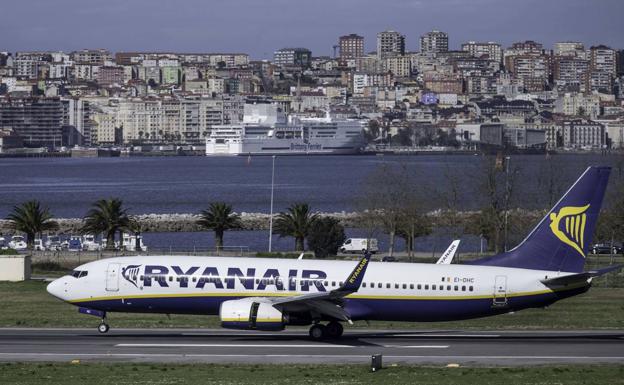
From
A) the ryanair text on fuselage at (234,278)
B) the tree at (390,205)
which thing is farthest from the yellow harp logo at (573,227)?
the tree at (390,205)

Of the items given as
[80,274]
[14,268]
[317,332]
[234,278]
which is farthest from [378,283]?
[14,268]

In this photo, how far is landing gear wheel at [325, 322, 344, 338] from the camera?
146 ft

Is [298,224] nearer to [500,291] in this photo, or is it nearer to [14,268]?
[14,268]

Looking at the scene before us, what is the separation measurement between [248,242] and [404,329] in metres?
71.4

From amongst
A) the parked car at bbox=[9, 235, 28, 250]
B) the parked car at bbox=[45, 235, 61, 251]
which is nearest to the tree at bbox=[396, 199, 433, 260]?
the parked car at bbox=[45, 235, 61, 251]

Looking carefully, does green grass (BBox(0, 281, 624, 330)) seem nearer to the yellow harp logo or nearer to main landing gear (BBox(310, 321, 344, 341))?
main landing gear (BBox(310, 321, 344, 341))

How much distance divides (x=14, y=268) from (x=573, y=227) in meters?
30.6

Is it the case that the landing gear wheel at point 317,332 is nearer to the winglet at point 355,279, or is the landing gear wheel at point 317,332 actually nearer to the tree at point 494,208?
the winglet at point 355,279

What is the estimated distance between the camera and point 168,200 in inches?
7579

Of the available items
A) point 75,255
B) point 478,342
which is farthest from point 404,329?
point 75,255

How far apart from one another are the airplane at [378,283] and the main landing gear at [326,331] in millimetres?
33

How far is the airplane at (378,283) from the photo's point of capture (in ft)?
144

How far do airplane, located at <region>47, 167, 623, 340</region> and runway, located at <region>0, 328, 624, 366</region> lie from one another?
1094 mm

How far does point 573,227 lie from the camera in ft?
144
